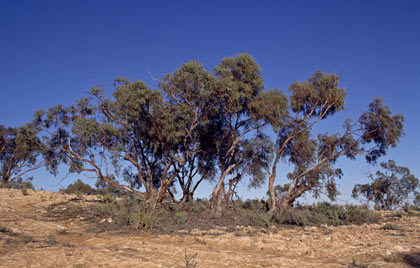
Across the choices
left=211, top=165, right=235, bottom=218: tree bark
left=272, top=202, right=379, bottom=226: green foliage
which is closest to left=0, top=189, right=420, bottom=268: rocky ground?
left=272, top=202, right=379, bottom=226: green foliage

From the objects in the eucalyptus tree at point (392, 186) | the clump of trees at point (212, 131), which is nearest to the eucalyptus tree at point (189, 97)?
the clump of trees at point (212, 131)

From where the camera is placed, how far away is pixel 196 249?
7961 millimetres

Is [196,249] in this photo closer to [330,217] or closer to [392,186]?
[330,217]

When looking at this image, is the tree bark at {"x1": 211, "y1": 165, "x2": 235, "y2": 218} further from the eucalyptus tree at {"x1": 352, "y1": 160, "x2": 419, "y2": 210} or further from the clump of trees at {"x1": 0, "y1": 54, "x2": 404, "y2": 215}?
the eucalyptus tree at {"x1": 352, "y1": 160, "x2": 419, "y2": 210}

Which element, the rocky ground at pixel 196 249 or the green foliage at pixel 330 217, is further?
the green foliage at pixel 330 217

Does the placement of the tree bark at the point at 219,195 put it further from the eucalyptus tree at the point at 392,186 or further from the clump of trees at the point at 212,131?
the eucalyptus tree at the point at 392,186

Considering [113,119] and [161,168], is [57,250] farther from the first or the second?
[161,168]

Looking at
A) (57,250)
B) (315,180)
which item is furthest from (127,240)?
(315,180)

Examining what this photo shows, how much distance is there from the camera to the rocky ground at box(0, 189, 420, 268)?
635 centimetres

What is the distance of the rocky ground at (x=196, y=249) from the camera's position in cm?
635

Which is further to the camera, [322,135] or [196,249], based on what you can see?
[322,135]

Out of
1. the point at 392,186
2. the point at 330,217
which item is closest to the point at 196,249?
the point at 330,217

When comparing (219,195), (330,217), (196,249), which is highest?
(219,195)

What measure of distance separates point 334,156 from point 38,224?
16.3 metres
